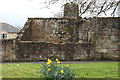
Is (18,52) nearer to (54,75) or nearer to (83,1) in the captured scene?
(83,1)

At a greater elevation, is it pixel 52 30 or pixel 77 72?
pixel 52 30

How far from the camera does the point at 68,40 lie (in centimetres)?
2034

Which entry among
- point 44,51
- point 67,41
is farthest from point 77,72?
point 67,41

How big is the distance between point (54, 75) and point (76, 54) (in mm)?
8697

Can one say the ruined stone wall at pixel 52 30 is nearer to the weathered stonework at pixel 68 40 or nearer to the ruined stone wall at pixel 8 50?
the weathered stonework at pixel 68 40

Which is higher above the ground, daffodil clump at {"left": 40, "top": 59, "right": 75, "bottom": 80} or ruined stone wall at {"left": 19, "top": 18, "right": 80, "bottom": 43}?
ruined stone wall at {"left": 19, "top": 18, "right": 80, "bottom": 43}

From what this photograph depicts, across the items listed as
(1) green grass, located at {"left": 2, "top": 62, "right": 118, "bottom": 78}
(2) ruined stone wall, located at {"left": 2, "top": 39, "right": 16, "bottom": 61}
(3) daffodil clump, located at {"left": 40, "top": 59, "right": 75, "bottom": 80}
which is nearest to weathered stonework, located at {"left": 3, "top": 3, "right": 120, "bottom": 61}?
(2) ruined stone wall, located at {"left": 2, "top": 39, "right": 16, "bottom": 61}

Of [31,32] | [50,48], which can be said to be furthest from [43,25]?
[50,48]

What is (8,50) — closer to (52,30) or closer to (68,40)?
(52,30)

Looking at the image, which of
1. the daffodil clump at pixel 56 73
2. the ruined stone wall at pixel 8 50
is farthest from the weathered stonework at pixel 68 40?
the daffodil clump at pixel 56 73

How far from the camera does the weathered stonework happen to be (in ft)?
55.7

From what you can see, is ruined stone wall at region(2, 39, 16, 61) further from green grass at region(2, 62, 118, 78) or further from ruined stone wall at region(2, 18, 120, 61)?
green grass at region(2, 62, 118, 78)

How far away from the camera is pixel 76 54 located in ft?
56.2

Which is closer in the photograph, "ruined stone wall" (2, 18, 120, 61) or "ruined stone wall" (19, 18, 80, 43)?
"ruined stone wall" (2, 18, 120, 61)
